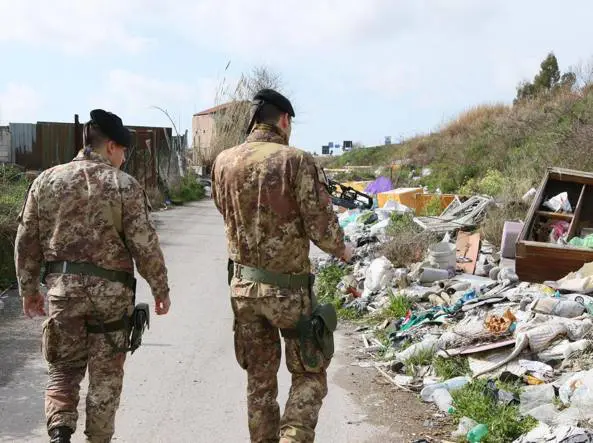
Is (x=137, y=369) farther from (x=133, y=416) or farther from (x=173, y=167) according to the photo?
(x=173, y=167)

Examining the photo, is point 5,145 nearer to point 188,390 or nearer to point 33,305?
point 188,390

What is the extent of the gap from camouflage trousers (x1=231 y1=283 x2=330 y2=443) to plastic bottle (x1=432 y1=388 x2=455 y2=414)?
1525 mm

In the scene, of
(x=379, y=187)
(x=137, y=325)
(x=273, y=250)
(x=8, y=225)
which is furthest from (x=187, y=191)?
(x=273, y=250)

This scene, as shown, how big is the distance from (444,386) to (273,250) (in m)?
2.21

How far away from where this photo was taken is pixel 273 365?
12.3 feet

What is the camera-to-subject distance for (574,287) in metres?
A: 6.93

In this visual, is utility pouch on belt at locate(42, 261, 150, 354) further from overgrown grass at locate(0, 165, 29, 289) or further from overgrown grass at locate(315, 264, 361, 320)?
overgrown grass at locate(0, 165, 29, 289)

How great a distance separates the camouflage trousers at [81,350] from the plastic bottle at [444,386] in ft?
8.04

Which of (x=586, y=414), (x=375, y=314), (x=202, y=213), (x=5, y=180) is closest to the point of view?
(x=586, y=414)

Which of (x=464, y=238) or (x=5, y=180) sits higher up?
(x=5, y=180)

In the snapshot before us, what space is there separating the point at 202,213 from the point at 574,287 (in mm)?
13614

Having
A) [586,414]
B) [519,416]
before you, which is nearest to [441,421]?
[519,416]

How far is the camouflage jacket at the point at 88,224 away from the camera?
3.56 m

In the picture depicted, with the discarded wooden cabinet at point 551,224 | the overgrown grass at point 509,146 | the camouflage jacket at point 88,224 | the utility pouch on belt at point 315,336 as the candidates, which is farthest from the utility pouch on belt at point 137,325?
the overgrown grass at point 509,146
